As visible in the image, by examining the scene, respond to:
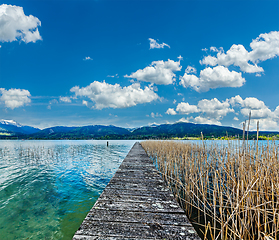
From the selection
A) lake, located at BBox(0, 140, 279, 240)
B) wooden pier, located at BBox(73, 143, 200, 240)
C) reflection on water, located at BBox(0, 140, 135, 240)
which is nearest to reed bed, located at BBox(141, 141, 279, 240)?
wooden pier, located at BBox(73, 143, 200, 240)

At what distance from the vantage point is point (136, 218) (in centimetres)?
269

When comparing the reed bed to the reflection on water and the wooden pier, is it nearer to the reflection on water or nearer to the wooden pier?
the wooden pier

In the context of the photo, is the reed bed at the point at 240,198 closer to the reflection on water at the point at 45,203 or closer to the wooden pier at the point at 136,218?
the wooden pier at the point at 136,218

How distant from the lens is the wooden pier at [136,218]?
225cm

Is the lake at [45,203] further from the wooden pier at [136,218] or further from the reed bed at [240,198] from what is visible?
the wooden pier at [136,218]

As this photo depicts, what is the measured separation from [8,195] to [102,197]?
21.3 ft

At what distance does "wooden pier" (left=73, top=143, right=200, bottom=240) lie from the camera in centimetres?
225

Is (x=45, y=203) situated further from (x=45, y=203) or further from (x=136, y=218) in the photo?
(x=136, y=218)

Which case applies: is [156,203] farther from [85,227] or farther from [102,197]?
[85,227]

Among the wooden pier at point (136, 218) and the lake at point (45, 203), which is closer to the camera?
the wooden pier at point (136, 218)

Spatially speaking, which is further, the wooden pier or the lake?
the lake

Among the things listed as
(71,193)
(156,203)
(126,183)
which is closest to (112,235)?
(156,203)

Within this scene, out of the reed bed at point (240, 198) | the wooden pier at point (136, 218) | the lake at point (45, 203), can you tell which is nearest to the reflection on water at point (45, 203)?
the lake at point (45, 203)

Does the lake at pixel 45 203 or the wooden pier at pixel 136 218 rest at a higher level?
the wooden pier at pixel 136 218
